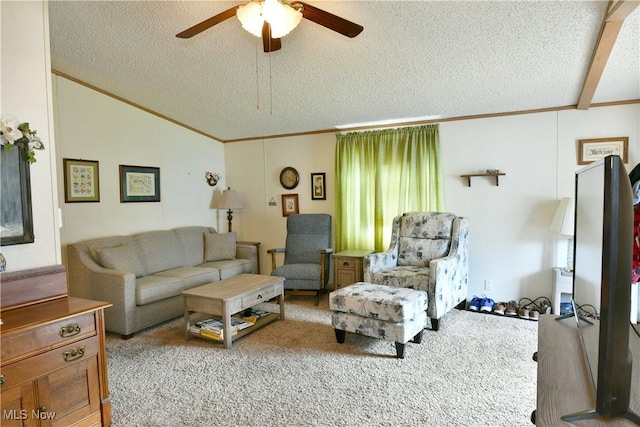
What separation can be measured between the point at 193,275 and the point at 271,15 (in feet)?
9.73

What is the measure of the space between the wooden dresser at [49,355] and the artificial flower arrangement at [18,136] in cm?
67

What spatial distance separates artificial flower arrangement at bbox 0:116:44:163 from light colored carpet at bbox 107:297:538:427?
1.64 m

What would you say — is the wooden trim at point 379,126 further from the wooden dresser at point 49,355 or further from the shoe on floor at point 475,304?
the wooden dresser at point 49,355

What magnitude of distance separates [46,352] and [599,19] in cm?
381

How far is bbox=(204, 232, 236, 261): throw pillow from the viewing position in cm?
503

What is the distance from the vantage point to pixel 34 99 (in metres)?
2.09

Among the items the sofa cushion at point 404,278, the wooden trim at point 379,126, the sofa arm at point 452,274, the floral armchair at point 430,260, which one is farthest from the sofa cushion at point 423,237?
the wooden trim at point 379,126

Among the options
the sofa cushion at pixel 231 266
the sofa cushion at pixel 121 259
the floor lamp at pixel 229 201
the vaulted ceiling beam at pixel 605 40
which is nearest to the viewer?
the vaulted ceiling beam at pixel 605 40

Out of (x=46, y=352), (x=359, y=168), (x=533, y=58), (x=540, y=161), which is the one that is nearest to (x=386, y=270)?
(x=359, y=168)

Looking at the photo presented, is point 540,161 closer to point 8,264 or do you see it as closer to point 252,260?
point 252,260

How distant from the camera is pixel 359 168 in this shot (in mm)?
4801

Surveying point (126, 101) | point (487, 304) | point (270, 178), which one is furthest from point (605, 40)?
point (126, 101)

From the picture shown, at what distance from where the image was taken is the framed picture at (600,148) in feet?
11.9

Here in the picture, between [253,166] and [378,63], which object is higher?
[378,63]
